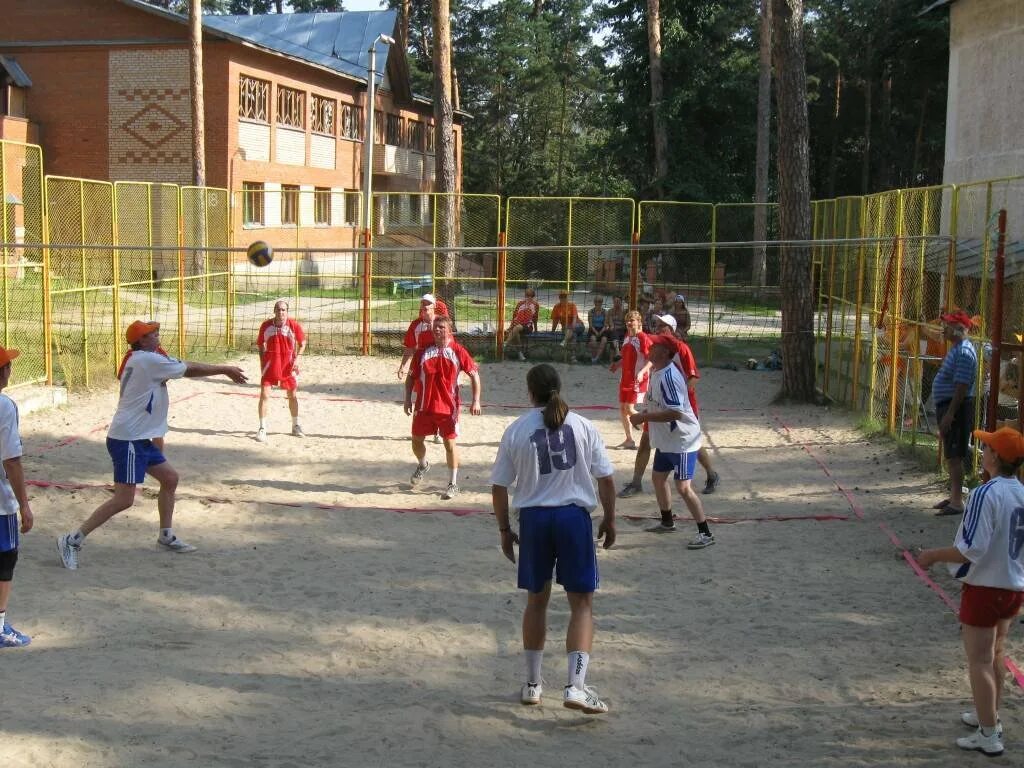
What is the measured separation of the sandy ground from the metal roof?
24370 millimetres

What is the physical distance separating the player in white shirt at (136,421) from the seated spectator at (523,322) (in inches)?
505

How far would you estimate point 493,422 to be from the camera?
1522 centimetres

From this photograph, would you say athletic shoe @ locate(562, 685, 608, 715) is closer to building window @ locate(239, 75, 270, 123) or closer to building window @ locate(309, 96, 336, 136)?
building window @ locate(239, 75, 270, 123)

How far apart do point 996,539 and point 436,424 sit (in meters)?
6.31

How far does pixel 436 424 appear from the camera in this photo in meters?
10.9

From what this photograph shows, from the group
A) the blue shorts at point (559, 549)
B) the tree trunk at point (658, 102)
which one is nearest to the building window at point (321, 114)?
the tree trunk at point (658, 102)

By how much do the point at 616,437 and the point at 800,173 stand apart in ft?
17.9

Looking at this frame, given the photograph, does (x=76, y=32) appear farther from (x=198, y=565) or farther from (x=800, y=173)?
(x=198, y=565)

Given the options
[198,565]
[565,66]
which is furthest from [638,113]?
[198,565]

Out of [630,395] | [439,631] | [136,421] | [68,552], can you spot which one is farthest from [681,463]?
[68,552]

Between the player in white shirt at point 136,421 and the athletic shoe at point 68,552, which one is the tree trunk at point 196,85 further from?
the athletic shoe at point 68,552

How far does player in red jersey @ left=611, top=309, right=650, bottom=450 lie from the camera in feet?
42.2

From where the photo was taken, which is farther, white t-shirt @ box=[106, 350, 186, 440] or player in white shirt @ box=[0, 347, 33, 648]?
white t-shirt @ box=[106, 350, 186, 440]

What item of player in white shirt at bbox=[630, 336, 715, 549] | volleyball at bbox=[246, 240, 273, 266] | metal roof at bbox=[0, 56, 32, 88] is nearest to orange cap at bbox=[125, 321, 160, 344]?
volleyball at bbox=[246, 240, 273, 266]
